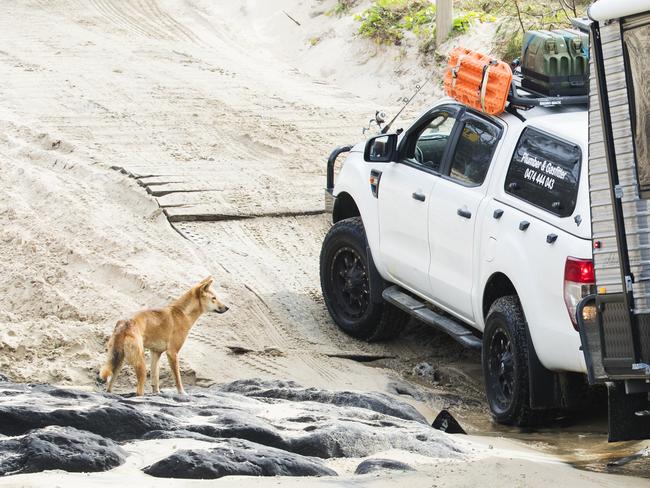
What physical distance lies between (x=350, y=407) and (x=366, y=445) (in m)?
1.11

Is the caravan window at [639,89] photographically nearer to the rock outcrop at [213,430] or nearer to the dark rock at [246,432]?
the rock outcrop at [213,430]

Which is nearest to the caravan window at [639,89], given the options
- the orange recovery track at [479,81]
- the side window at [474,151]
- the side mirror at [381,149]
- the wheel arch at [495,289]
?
the wheel arch at [495,289]

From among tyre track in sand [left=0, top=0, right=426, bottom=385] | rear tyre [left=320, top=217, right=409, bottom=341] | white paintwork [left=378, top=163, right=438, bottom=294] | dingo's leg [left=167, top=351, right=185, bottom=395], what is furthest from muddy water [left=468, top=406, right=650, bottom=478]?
dingo's leg [left=167, top=351, right=185, bottom=395]

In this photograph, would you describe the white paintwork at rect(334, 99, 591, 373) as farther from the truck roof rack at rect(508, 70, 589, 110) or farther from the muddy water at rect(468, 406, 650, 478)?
the muddy water at rect(468, 406, 650, 478)

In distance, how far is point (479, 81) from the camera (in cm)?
855

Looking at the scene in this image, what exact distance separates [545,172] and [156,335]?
267cm

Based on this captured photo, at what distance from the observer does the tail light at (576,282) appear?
23.7ft

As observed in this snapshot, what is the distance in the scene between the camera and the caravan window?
6.15 metres

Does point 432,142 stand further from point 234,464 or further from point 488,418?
point 234,464

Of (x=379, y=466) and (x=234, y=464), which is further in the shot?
(x=379, y=466)

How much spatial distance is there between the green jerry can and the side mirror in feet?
4.17

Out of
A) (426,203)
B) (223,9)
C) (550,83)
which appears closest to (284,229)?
(426,203)

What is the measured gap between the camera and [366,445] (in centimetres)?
662

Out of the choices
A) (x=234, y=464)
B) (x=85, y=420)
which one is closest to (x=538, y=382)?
(x=234, y=464)
